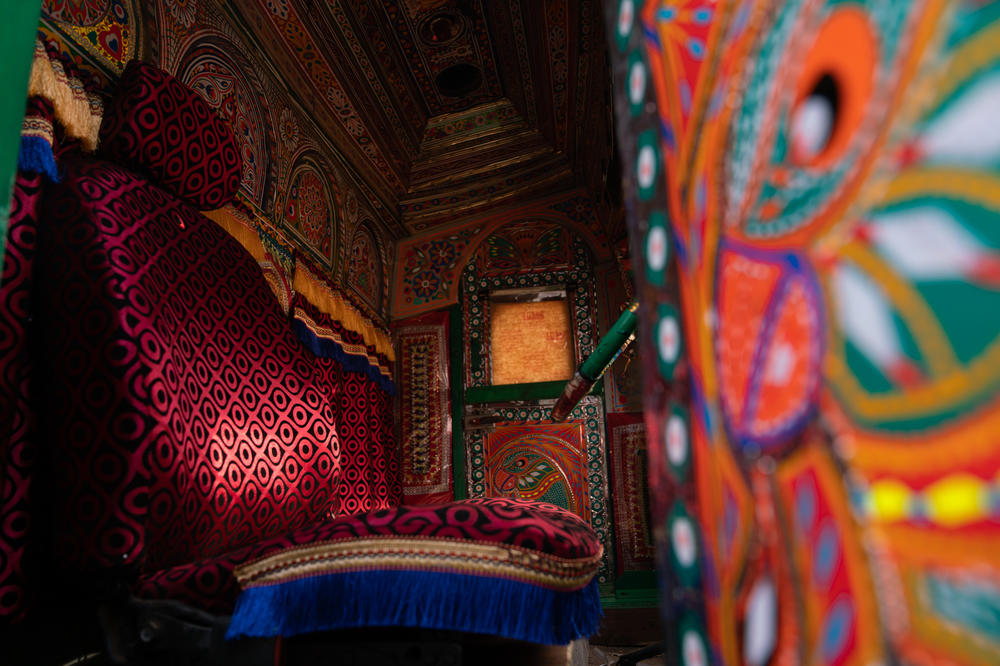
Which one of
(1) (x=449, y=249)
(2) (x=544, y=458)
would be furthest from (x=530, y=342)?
(1) (x=449, y=249)

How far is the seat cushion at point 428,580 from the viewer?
0.81 m

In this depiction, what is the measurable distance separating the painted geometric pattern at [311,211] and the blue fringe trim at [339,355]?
1.86 ft

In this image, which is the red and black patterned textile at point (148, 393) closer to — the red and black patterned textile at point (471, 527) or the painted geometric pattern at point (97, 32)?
the red and black patterned textile at point (471, 527)

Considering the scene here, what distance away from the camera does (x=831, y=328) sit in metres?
0.27

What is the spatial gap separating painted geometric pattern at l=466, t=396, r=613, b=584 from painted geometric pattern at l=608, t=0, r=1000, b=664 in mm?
3284

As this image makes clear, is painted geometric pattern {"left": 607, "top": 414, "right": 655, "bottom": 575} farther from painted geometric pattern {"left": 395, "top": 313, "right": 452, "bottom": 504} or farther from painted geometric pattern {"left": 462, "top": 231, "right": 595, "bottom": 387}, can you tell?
painted geometric pattern {"left": 395, "top": 313, "right": 452, "bottom": 504}

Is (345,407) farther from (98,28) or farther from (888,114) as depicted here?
(888,114)

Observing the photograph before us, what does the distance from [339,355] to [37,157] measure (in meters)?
1.72

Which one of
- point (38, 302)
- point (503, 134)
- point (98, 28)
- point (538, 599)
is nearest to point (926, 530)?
point (538, 599)

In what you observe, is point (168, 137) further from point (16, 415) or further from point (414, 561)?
point (414, 561)

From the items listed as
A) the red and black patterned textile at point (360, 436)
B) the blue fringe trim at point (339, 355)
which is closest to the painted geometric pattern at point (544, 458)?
the red and black patterned textile at point (360, 436)

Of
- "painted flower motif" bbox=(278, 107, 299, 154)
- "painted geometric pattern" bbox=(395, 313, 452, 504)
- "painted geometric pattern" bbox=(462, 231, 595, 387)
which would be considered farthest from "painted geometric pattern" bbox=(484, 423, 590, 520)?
"painted flower motif" bbox=(278, 107, 299, 154)

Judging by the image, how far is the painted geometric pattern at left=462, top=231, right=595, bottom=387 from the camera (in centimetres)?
381

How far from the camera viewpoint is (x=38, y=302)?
105 cm
